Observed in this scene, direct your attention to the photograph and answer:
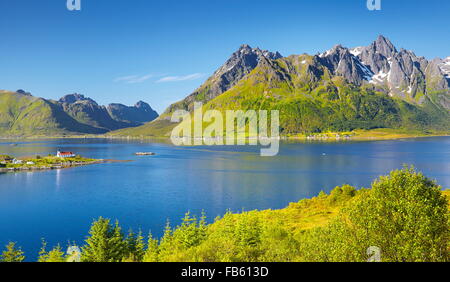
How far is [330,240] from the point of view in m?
30.3

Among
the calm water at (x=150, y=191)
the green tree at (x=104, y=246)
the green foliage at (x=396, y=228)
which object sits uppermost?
the green foliage at (x=396, y=228)

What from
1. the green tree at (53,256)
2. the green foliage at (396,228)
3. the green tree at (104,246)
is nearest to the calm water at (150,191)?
the green tree at (53,256)

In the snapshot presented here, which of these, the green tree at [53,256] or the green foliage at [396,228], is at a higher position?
the green foliage at [396,228]

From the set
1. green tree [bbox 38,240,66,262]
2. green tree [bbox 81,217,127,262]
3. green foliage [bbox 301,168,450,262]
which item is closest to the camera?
green foliage [bbox 301,168,450,262]

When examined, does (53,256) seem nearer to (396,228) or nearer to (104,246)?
(104,246)

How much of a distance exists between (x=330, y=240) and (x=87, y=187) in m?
122

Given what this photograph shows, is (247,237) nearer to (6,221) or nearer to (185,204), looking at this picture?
(185,204)

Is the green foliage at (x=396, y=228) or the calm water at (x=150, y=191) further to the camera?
the calm water at (x=150, y=191)

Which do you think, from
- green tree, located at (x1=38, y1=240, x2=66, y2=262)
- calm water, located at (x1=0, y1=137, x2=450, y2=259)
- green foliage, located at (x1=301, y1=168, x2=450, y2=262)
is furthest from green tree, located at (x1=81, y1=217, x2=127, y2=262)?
green foliage, located at (x1=301, y1=168, x2=450, y2=262)

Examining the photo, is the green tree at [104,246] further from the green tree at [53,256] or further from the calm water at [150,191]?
the calm water at [150,191]

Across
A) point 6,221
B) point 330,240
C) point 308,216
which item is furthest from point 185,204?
point 330,240

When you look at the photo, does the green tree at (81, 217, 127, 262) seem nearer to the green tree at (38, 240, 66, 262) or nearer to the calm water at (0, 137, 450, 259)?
the green tree at (38, 240, 66, 262)

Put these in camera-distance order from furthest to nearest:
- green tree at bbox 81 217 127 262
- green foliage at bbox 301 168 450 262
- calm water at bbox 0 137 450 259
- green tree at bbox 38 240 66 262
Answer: calm water at bbox 0 137 450 259
green tree at bbox 81 217 127 262
green tree at bbox 38 240 66 262
green foliage at bbox 301 168 450 262

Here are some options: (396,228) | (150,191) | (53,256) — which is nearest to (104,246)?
(53,256)
